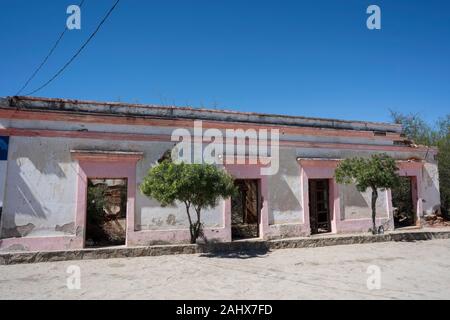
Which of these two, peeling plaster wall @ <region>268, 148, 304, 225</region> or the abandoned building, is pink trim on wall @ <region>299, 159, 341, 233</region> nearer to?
the abandoned building

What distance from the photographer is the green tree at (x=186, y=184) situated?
854 cm

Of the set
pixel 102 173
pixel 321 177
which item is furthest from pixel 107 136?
pixel 321 177

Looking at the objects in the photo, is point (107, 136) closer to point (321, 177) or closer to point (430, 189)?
point (321, 177)

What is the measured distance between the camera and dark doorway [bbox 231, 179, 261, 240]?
1253 cm

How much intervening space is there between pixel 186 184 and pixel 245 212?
661 cm

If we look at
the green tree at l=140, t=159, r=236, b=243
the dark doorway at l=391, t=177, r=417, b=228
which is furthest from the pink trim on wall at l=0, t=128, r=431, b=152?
the dark doorway at l=391, t=177, r=417, b=228

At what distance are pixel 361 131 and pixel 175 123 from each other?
7511mm

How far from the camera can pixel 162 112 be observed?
36.6 ft

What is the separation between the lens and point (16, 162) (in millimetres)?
8875

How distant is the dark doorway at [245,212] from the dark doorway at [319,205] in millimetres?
A: 2164

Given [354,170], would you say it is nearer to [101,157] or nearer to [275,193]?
[275,193]

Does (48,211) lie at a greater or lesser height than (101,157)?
lesser

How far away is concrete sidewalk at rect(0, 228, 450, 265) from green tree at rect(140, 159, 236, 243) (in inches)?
50.3
